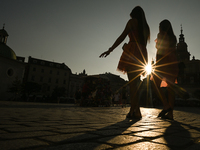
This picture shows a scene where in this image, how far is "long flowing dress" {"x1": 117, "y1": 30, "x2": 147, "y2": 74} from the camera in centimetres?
393

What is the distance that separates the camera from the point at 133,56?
3.93 m

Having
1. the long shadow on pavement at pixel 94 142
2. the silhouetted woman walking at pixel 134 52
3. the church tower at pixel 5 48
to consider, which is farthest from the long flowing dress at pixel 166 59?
the church tower at pixel 5 48

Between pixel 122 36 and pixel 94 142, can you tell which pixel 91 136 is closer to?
pixel 94 142

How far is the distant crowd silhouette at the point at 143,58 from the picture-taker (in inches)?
Answer: 153

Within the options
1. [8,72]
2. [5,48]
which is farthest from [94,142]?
[5,48]

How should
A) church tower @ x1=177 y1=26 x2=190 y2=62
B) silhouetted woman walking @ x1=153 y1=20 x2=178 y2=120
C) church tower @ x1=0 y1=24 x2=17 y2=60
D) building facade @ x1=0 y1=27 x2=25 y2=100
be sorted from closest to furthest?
silhouetted woman walking @ x1=153 y1=20 x2=178 y2=120, building facade @ x1=0 y1=27 x2=25 y2=100, church tower @ x1=0 y1=24 x2=17 y2=60, church tower @ x1=177 y1=26 x2=190 y2=62

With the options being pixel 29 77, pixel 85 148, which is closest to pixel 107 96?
pixel 85 148

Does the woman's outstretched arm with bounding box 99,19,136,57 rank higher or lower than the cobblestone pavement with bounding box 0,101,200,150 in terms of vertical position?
higher

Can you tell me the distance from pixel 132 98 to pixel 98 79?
976 cm

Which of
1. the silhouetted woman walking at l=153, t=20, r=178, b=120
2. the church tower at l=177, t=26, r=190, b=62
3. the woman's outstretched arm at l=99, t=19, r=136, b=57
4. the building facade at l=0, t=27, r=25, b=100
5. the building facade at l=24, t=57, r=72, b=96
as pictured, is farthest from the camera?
the church tower at l=177, t=26, r=190, b=62

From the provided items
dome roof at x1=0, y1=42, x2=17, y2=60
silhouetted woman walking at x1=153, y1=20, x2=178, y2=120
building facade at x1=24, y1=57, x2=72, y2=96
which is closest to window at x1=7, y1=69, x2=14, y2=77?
dome roof at x1=0, y1=42, x2=17, y2=60

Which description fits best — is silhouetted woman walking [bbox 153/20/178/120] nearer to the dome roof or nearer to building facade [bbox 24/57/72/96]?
the dome roof

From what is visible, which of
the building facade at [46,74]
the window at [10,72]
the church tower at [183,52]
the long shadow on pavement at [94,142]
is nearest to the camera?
the long shadow on pavement at [94,142]

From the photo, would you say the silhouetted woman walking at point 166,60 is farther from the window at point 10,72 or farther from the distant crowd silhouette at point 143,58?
the window at point 10,72
